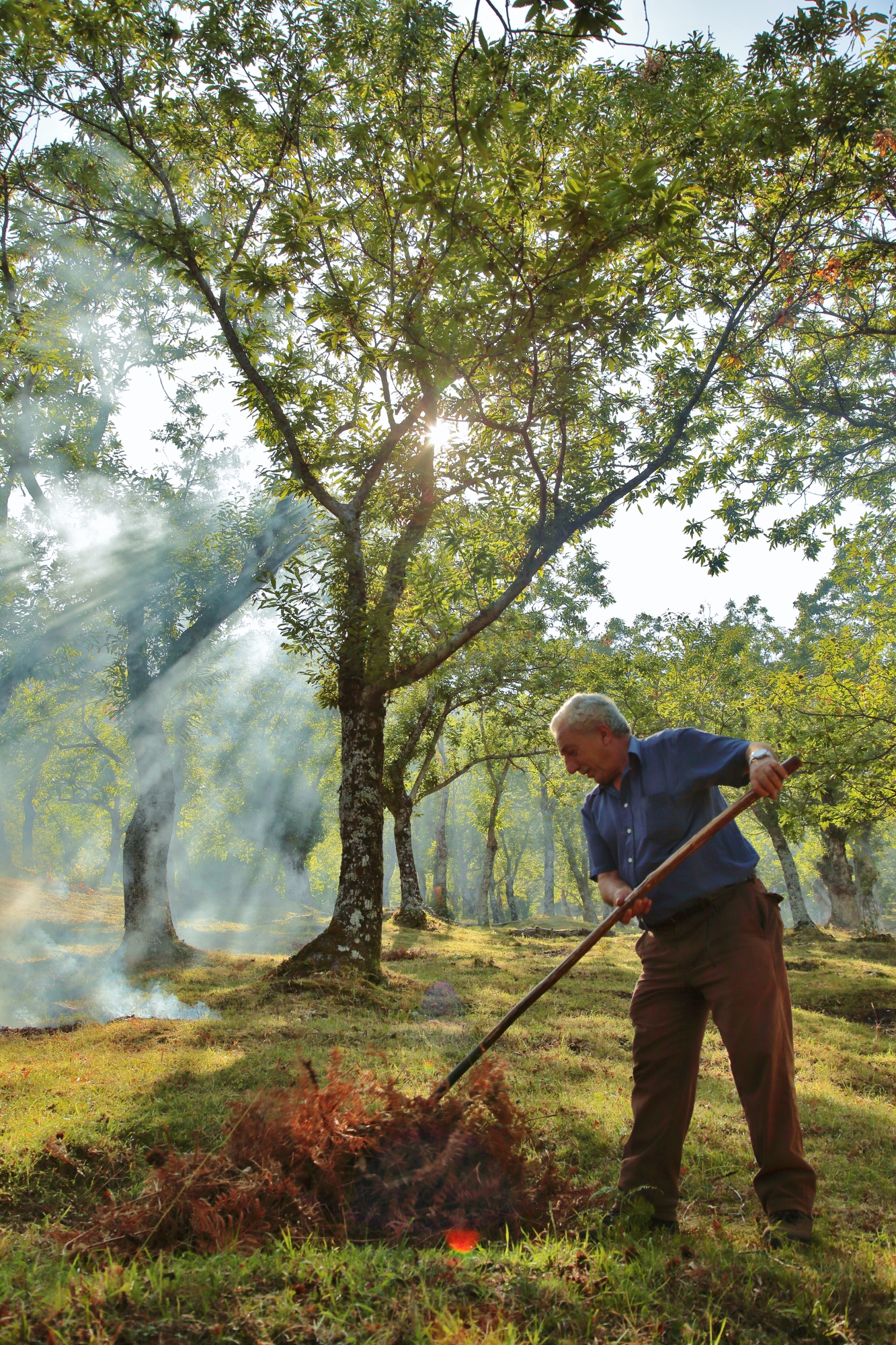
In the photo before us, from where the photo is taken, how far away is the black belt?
335 cm

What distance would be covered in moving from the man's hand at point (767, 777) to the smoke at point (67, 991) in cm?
685

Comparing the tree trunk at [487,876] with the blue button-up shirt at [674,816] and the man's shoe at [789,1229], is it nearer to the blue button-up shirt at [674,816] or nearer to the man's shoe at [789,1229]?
the blue button-up shirt at [674,816]

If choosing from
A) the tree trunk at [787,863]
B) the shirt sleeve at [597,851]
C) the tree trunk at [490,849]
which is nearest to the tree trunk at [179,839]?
the tree trunk at [490,849]

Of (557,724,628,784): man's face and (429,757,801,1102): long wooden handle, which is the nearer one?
(429,757,801,1102): long wooden handle

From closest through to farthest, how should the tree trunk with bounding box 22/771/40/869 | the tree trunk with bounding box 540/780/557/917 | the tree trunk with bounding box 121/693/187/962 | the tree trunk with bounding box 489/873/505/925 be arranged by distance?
1. the tree trunk with bounding box 121/693/187/962
2. the tree trunk with bounding box 540/780/557/917
3. the tree trunk with bounding box 22/771/40/869
4. the tree trunk with bounding box 489/873/505/925

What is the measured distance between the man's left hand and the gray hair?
2.44 feet

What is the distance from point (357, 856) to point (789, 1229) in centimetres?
702

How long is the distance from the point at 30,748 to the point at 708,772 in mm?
37615

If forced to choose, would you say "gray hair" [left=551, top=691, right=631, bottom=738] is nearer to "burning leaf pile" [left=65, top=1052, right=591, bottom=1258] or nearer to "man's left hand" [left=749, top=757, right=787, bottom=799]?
"man's left hand" [left=749, top=757, right=787, bottom=799]

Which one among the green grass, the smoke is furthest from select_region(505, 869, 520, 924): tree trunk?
the green grass

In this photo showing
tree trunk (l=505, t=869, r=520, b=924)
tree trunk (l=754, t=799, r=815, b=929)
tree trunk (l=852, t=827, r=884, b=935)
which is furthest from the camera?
tree trunk (l=505, t=869, r=520, b=924)

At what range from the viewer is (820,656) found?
13234 millimetres

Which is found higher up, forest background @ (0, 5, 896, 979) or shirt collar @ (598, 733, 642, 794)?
forest background @ (0, 5, 896, 979)

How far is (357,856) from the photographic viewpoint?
9.55m
